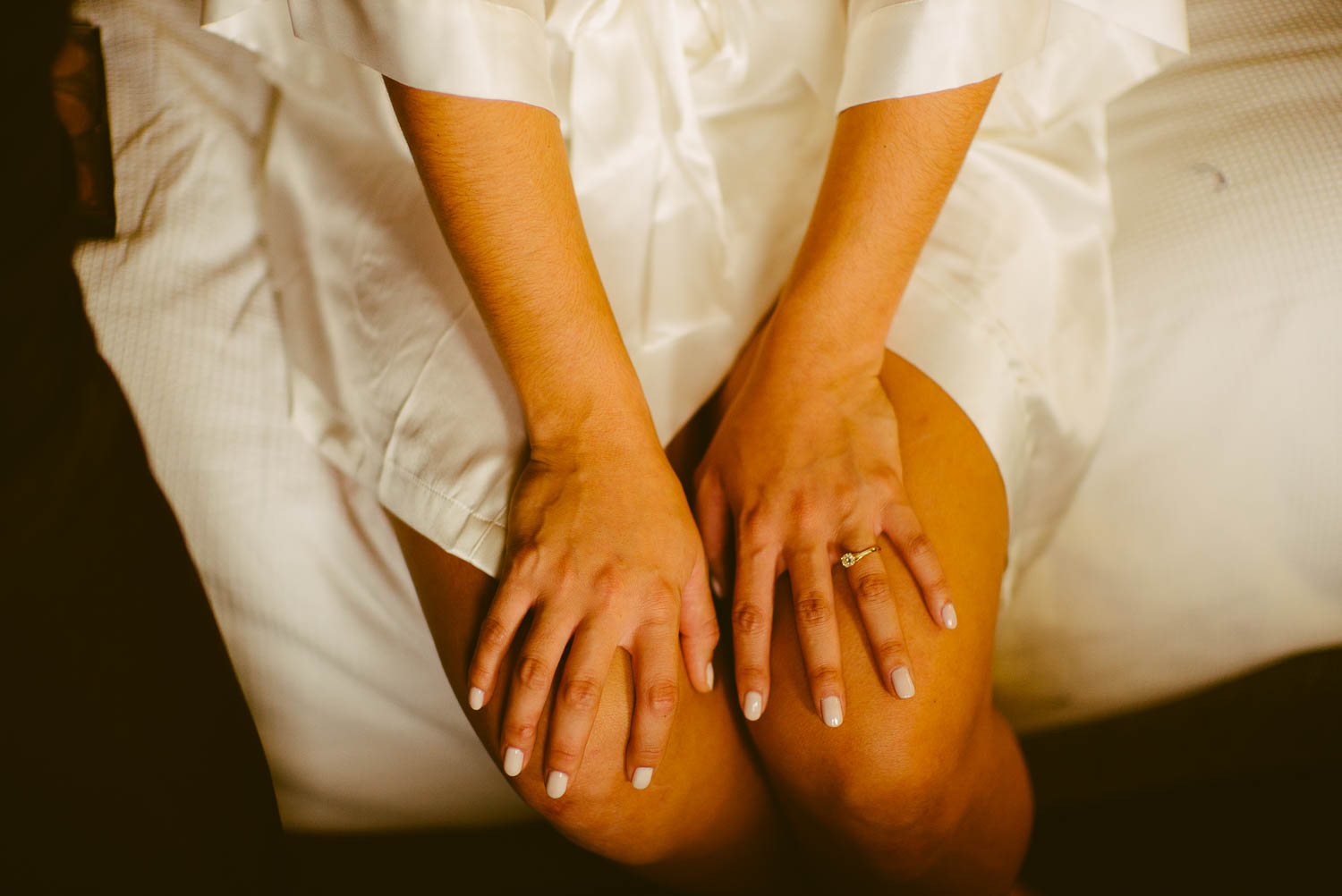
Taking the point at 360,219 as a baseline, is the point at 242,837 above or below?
below

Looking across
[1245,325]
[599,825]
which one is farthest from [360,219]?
[1245,325]

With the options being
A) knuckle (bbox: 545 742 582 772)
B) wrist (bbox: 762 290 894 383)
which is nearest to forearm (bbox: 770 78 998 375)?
wrist (bbox: 762 290 894 383)

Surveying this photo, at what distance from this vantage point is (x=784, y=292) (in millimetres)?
706

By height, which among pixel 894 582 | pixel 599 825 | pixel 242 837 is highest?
pixel 894 582

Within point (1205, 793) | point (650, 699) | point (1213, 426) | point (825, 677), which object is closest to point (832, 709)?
point (825, 677)

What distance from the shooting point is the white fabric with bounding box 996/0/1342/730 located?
0.76m

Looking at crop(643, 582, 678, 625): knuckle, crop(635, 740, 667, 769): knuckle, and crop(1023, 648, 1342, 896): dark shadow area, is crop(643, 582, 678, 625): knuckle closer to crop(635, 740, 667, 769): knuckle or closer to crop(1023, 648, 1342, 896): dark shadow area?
crop(635, 740, 667, 769): knuckle

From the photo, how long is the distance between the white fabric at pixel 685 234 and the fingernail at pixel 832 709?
253 mm

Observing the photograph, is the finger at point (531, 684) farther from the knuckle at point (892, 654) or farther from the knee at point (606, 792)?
the knuckle at point (892, 654)

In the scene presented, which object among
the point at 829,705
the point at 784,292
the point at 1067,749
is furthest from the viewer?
the point at 1067,749

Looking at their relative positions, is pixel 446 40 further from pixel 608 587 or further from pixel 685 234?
pixel 608 587

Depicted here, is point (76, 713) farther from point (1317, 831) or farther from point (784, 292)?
point (1317, 831)

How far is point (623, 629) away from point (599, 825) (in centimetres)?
15

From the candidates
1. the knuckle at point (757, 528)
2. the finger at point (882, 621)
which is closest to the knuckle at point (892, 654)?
the finger at point (882, 621)
